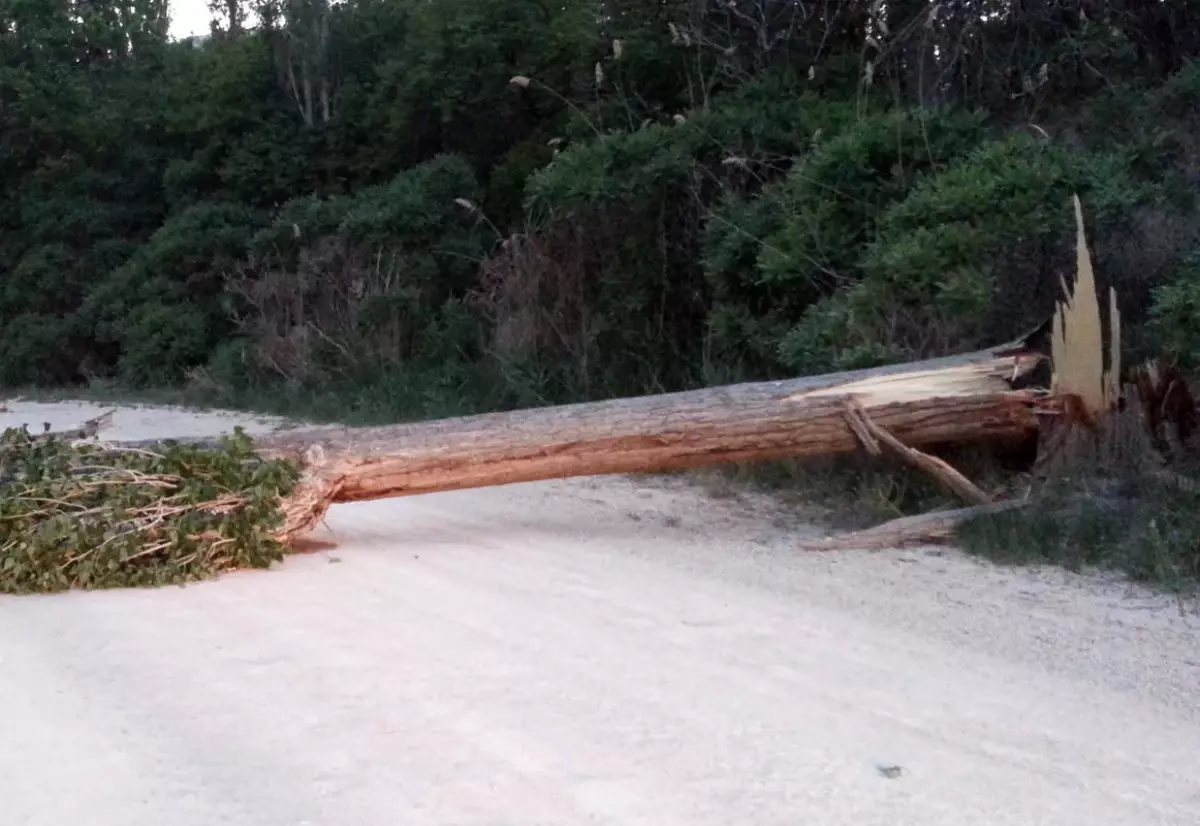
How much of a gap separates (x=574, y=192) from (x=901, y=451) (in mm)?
5719

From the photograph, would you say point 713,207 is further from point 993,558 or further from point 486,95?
point 486,95

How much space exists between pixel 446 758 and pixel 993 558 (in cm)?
367

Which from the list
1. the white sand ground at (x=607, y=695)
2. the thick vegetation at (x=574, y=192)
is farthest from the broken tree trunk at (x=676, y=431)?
the thick vegetation at (x=574, y=192)

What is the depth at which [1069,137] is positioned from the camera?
10344 millimetres

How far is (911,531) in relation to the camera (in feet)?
22.6

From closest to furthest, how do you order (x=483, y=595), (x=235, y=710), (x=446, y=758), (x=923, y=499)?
(x=446, y=758), (x=235, y=710), (x=483, y=595), (x=923, y=499)

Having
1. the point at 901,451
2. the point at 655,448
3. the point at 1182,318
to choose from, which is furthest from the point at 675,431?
the point at 1182,318

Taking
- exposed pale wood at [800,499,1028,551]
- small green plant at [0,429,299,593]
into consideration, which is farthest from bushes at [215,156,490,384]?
exposed pale wood at [800,499,1028,551]

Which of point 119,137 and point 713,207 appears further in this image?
point 119,137

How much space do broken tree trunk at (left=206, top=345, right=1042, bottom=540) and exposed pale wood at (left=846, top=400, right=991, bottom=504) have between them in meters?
0.04

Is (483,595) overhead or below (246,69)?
below

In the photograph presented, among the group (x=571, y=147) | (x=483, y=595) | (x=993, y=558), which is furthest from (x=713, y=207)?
(x=483, y=595)

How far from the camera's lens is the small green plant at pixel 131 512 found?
6.18 meters

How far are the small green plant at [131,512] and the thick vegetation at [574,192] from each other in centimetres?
418
